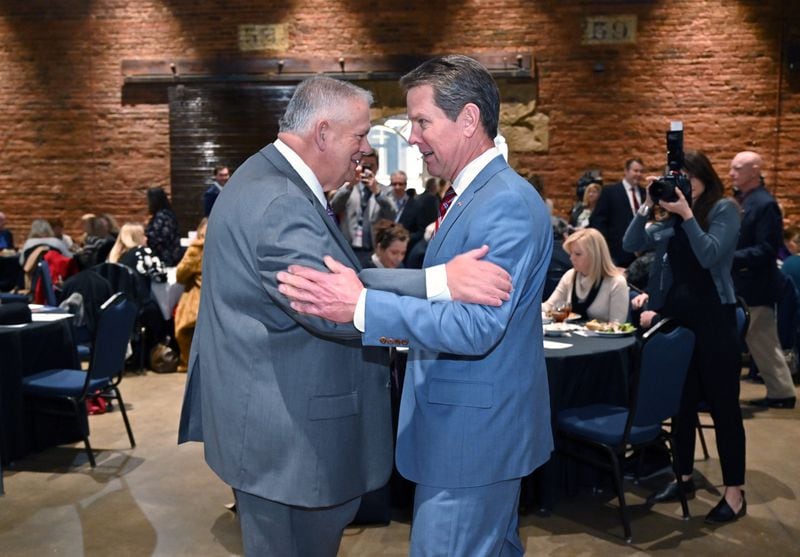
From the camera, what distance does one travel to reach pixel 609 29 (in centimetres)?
1011

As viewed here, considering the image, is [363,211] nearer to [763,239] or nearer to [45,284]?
[45,284]

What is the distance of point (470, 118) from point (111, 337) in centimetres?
345

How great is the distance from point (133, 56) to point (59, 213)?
214 centimetres

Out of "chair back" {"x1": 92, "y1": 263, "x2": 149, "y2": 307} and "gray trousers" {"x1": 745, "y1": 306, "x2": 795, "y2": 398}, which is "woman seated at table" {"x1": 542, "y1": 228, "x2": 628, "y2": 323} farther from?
"chair back" {"x1": 92, "y1": 263, "x2": 149, "y2": 307}

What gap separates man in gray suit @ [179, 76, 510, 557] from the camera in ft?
5.79

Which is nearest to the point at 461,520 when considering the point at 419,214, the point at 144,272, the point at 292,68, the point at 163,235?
the point at 144,272

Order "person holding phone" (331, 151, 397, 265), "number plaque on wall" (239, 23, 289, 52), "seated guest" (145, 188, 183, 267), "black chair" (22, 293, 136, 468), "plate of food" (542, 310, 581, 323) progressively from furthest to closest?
1. "number plaque on wall" (239, 23, 289, 52)
2. "seated guest" (145, 188, 183, 267)
3. "person holding phone" (331, 151, 397, 265)
4. "plate of food" (542, 310, 581, 323)
5. "black chair" (22, 293, 136, 468)

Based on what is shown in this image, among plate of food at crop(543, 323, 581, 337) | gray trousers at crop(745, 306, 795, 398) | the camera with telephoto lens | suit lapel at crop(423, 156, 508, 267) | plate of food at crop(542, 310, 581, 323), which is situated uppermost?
the camera with telephoto lens

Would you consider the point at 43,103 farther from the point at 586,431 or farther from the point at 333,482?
the point at 333,482

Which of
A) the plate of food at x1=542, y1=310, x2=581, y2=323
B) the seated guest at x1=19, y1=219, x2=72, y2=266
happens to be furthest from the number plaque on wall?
the plate of food at x1=542, y1=310, x2=581, y2=323

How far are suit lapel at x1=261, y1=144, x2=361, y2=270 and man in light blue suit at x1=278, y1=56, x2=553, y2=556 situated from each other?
157 mm

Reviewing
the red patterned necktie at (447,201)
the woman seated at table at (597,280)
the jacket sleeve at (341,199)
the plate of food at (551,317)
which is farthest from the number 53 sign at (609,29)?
the red patterned necktie at (447,201)

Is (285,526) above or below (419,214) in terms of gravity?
below

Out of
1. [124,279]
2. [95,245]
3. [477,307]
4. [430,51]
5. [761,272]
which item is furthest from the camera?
[430,51]
